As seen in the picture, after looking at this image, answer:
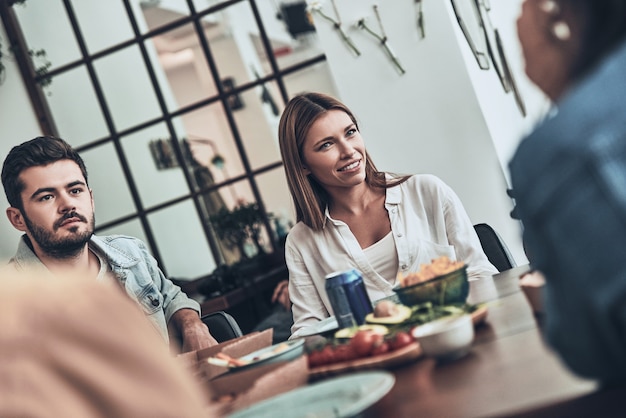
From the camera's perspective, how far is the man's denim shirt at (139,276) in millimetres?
2979

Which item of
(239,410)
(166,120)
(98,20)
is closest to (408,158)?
(166,120)

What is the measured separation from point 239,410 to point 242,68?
3.60 metres

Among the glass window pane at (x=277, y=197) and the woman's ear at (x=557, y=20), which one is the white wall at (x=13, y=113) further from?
the woman's ear at (x=557, y=20)

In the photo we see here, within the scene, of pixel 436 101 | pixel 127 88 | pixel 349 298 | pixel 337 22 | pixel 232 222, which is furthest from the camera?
pixel 127 88

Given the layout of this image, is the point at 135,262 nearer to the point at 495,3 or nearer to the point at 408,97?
the point at 408,97

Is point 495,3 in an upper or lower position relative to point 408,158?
upper

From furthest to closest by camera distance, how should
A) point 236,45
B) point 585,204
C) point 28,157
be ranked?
point 236,45
point 28,157
point 585,204

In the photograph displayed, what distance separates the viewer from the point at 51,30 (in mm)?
4906

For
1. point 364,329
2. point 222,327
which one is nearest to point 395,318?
point 364,329

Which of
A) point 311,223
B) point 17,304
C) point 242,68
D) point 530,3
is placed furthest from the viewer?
point 242,68

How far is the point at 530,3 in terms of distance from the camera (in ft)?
2.94

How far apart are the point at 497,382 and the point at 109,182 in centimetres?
410

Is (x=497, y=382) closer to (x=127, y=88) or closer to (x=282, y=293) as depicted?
(x=282, y=293)

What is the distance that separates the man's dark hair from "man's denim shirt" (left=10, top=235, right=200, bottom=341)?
0.70ft
